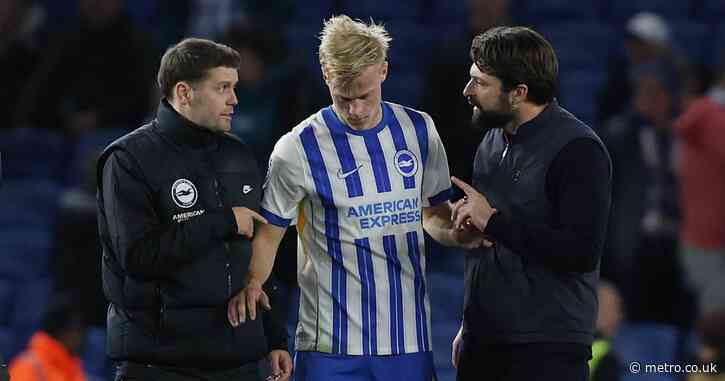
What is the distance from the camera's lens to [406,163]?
5074mm

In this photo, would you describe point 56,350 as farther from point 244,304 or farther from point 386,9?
point 386,9

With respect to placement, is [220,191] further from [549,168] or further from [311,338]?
[549,168]

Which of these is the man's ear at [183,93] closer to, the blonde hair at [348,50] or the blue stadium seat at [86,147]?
the blonde hair at [348,50]

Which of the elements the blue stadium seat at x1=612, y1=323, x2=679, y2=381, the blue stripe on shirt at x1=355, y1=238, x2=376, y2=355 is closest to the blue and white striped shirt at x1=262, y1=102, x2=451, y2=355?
the blue stripe on shirt at x1=355, y1=238, x2=376, y2=355

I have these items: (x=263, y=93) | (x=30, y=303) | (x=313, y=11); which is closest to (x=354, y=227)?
(x=263, y=93)

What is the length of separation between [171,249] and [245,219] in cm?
26

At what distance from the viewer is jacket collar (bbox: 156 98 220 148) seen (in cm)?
503

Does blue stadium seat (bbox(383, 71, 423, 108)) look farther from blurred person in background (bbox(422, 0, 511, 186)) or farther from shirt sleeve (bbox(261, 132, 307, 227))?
shirt sleeve (bbox(261, 132, 307, 227))

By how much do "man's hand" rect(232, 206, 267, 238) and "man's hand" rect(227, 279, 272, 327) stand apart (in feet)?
0.60

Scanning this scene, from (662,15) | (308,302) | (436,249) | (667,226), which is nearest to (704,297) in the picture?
(667,226)

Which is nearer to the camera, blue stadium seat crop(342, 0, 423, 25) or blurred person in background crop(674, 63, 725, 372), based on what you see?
blurred person in background crop(674, 63, 725, 372)

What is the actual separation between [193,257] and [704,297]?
3593 mm

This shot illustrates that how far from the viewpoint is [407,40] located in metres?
9.73

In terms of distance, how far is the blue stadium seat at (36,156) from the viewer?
9.52 m
